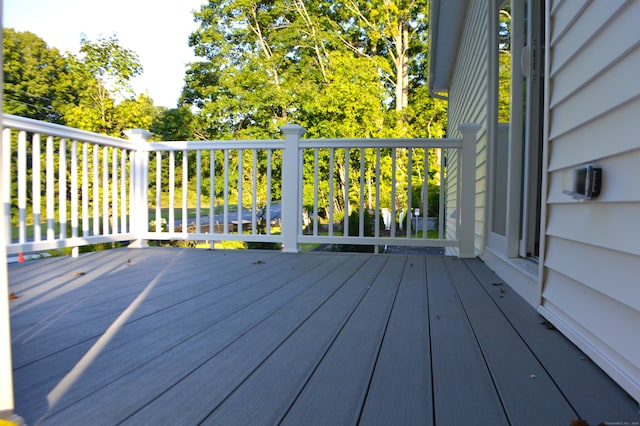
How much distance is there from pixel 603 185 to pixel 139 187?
356 cm

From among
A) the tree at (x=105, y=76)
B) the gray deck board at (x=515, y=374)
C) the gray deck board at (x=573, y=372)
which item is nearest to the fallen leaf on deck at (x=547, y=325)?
the gray deck board at (x=573, y=372)

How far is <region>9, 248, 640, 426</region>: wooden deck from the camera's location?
93 centimetres

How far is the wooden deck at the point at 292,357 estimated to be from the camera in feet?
3.04

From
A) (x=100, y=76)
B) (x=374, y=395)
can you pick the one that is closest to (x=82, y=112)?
(x=100, y=76)

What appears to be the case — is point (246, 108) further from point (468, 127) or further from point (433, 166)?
point (468, 127)

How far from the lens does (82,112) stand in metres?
9.19

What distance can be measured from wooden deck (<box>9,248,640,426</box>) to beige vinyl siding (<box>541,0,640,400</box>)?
12cm

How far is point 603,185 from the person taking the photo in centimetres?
122

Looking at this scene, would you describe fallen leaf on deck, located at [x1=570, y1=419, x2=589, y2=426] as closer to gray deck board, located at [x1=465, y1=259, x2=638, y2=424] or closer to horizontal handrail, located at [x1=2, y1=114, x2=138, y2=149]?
gray deck board, located at [x1=465, y1=259, x2=638, y2=424]

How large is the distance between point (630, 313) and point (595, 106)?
0.65 metres

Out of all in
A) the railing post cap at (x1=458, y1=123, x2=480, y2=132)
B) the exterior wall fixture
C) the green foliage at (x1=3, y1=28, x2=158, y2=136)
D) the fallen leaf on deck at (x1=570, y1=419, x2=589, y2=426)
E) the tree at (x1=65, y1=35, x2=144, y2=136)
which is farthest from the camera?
the tree at (x1=65, y1=35, x2=144, y2=136)

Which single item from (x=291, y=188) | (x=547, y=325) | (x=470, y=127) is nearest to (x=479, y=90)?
(x=470, y=127)

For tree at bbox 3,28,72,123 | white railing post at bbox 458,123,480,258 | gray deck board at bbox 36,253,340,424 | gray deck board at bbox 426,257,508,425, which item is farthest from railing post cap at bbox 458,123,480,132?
tree at bbox 3,28,72,123

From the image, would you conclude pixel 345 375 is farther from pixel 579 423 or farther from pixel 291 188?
pixel 291 188
